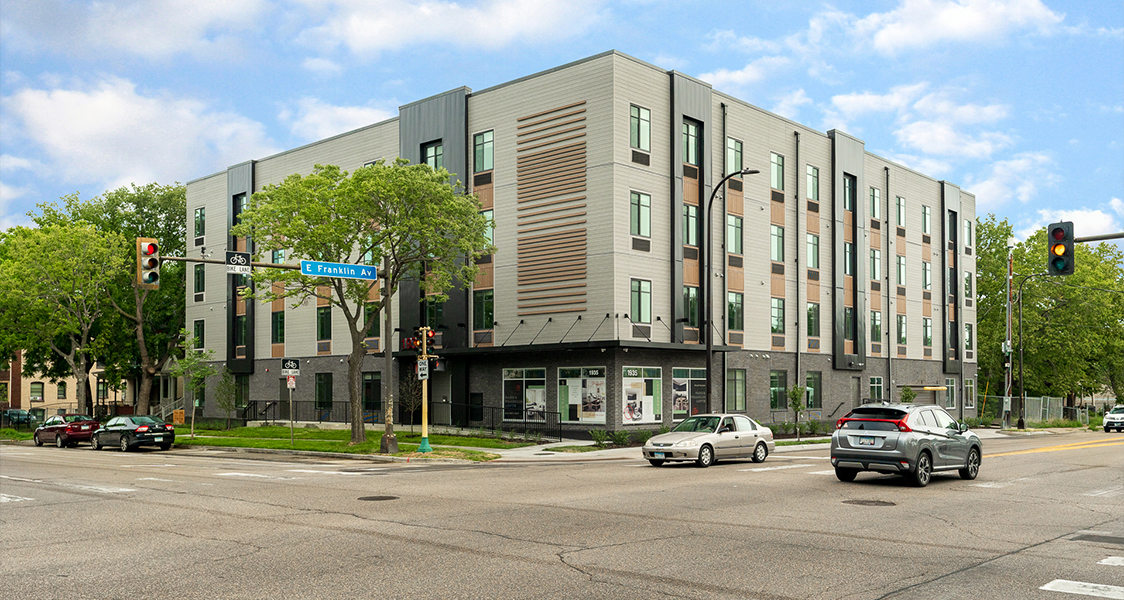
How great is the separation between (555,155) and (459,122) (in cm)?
611

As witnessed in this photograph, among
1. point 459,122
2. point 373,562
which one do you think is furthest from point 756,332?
point 373,562

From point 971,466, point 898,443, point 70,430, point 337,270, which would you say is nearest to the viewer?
point 898,443

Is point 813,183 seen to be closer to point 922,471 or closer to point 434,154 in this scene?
point 434,154

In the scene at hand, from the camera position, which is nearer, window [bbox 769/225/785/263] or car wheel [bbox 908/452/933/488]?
car wheel [bbox 908/452/933/488]

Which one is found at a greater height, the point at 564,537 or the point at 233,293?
the point at 233,293

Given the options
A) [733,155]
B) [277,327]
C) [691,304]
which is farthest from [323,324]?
[733,155]

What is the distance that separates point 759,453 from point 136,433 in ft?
80.2

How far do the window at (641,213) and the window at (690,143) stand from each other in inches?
137

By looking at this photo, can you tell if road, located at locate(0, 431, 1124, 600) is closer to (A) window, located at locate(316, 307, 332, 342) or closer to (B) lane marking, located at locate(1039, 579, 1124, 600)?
(B) lane marking, located at locate(1039, 579, 1124, 600)

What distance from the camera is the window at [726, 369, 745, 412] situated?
42125mm

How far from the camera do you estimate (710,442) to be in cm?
2436

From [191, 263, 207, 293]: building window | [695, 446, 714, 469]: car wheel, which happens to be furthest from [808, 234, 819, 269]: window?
[191, 263, 207, 293]: building window

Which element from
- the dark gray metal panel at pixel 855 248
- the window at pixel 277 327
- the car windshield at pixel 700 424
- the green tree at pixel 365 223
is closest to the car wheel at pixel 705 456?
the car windshield at pixel 700 424

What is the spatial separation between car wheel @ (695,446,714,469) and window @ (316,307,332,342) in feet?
95.2
